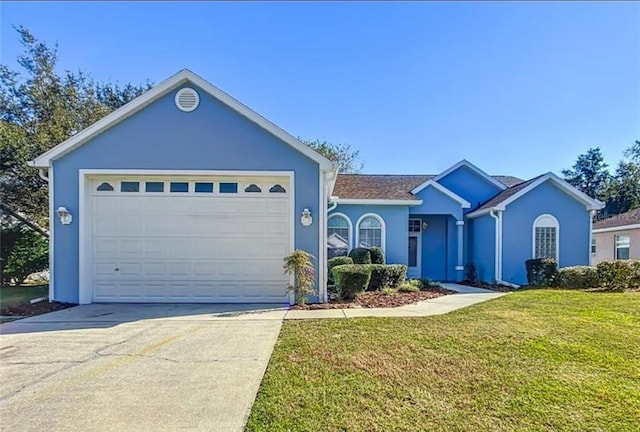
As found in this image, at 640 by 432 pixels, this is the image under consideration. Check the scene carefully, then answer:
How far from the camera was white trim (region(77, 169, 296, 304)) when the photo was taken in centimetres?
980

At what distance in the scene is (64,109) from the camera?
17.3 metres

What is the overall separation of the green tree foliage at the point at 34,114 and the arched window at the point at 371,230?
527 inches

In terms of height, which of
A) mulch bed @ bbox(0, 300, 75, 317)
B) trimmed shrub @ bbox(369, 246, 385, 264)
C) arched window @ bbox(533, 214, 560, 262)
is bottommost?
mulch bed @ bbox(0, 300, 75, 317)

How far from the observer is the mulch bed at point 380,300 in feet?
30.9

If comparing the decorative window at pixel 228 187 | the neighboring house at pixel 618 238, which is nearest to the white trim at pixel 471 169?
the neighboring house at pixel 618 238

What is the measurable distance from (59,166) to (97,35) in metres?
5.47

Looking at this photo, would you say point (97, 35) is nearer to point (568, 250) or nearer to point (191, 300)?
point (191, 300)

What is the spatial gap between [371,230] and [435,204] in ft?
10.8

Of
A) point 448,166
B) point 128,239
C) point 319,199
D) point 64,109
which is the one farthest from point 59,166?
point 448,166

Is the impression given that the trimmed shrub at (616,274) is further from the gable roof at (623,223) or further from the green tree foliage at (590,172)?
the green tree foliage at (590,172)

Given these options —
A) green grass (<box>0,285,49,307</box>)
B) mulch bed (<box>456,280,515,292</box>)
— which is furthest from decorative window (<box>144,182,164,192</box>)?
mulch bed (<box>456,280,515,292</box>)

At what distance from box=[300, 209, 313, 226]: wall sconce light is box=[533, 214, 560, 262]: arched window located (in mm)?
10165

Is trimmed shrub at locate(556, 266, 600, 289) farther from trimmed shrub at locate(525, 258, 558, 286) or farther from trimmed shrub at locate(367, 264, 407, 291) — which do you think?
trimmed shrub at locate(367, 264, 407, 291)

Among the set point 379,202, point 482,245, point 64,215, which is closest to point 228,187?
point 64,215
